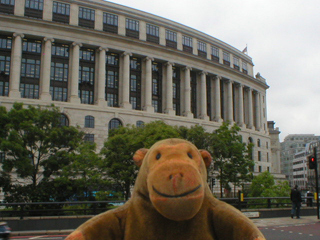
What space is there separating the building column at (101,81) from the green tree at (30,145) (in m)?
26.4

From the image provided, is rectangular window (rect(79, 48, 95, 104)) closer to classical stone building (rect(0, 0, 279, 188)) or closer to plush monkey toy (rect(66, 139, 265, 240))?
classical stone building (rect(0, 0, 279, 188))

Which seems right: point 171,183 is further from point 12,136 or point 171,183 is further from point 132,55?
point 132,55

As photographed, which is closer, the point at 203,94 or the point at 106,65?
the point at 106,65

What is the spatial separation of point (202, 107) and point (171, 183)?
61.7 m

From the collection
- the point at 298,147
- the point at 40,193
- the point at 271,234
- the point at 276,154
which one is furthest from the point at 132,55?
the point at 298,147

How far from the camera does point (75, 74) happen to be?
166ft

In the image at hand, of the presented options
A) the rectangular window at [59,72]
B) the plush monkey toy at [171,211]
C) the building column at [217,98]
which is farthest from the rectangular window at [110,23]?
the plush monkey toy at [171,211]

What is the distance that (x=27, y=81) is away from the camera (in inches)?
1943

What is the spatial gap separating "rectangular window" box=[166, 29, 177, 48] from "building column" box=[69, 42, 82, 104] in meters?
17.4

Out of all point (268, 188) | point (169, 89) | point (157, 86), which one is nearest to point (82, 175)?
point (268, 188)

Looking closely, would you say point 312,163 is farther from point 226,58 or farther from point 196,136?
point 226,58

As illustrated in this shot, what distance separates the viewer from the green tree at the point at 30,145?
21812 millimetres

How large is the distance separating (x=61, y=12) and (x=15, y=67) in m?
11.9

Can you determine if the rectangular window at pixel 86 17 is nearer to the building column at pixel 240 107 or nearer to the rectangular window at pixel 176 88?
the rectangular window at pixel 176 88
